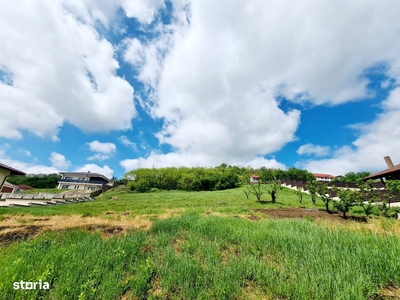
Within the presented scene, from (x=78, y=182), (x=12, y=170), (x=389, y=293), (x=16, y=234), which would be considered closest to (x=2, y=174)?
(x=12, y=170)

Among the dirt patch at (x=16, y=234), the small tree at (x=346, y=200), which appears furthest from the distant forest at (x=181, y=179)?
the dirt patch at (x=16, y=234)

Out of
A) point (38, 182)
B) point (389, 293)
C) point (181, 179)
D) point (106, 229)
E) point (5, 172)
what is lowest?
point (389, 293)

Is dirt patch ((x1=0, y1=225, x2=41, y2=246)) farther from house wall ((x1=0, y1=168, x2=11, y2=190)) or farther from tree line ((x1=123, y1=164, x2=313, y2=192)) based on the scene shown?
tree line ((x1=123, y1=164, x2=313, y2=192))

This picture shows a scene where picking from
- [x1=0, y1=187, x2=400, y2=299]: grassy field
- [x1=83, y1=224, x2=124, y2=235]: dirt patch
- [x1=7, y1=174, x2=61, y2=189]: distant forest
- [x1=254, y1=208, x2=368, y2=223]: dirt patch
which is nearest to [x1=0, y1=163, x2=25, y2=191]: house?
[x1=83, y1=224, x2=124, y2=235]: dirt patch

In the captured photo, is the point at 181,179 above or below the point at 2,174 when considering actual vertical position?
above

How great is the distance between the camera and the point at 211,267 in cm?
387

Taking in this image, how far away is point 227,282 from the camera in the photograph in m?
3.38

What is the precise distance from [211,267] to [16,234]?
24.7 feet

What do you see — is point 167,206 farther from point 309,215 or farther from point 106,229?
point 309,215

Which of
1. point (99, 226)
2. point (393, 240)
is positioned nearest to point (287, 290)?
point (393, 240)
